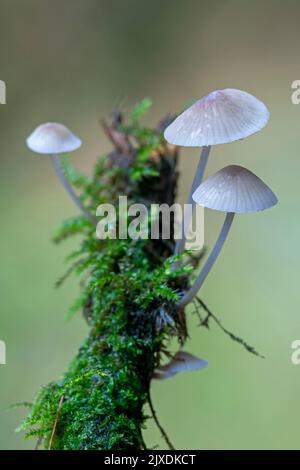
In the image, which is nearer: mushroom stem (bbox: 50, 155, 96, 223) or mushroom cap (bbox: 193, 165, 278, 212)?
mushroom cap (bbox: 193, 165, 278, 212)

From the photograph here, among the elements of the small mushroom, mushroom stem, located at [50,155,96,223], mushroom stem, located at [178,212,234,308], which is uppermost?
mushroom stem, located at [50,155,96,223]

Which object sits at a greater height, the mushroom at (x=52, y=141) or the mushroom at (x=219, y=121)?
the mushroom at (x=52, y=141)

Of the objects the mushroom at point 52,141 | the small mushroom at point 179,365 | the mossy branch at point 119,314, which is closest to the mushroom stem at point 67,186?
the mossy branch at point 119,314

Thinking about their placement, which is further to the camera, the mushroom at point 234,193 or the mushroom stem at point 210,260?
the mushroom stem at point 210,260

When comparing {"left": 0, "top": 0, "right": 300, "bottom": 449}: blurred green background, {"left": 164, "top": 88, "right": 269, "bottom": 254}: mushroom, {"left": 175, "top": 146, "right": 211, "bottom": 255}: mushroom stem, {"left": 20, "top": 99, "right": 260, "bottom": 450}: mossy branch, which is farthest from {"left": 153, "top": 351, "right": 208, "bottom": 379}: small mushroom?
{"left": 0, "top": 0, "right": 300, "bottom": 449}: blurred green background

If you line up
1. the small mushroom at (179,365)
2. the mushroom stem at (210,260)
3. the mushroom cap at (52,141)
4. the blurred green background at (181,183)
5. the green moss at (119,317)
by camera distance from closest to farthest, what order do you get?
the green moss at (119,317)
the mushroom stem at (210,260)
the small mushroom at (179,365)
the mushroom cap at (52,141)
the blurred green background at (181,183)

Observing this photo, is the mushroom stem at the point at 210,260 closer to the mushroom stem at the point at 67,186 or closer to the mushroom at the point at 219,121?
the mushroom at the point at 219,121

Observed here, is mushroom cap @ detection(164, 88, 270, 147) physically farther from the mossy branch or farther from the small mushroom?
the small mushroom
